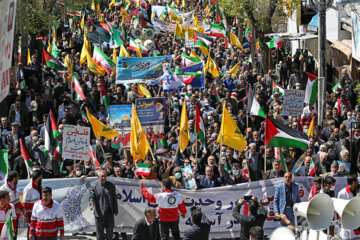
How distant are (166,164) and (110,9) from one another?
125 ft

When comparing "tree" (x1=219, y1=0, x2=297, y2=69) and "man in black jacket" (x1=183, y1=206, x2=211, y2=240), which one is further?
"tree" (x1=219, y1=0, x2=297, y2=69)

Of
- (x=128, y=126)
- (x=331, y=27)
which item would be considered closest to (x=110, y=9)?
(x=331, y=27)

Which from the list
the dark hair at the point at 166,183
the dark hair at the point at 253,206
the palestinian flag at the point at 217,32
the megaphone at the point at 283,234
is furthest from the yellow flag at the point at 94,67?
the megaphone at the point at 283,234

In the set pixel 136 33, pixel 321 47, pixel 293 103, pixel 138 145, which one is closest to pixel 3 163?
pixel 138 145

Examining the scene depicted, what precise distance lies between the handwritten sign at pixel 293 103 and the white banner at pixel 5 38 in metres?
12.2

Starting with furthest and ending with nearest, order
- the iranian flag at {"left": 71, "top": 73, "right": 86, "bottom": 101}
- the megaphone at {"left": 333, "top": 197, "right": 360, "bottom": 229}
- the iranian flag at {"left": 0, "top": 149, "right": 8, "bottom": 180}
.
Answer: the iranian flag at {"left": 71, "top": 73, "right": 86, "bottom": 101} → the iranian flag at {"left": 0, "top": 149, "right": 8, "bottom": 180} → the megaphone at {"left": 333, "top": 197, "right": 360, "bottom": 229}

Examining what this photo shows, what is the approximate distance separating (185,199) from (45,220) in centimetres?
279

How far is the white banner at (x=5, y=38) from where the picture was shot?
517 centimetres

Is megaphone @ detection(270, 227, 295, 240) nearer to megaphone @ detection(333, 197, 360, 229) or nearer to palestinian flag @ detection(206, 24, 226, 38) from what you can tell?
megaphone @ detection(333, 197, 360, 229)

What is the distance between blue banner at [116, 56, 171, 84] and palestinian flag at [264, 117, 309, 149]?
24.2ft

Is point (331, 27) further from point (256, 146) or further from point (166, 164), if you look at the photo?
point (166, 164)

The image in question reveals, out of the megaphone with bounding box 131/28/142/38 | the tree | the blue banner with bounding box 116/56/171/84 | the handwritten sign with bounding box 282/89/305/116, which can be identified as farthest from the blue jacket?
the megaphone with bounding box 131/28/142/38

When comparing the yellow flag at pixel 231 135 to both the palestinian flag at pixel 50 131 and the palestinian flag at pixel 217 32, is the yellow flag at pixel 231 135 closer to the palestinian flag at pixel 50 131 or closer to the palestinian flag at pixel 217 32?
the palestinian flag at pixel 50 131

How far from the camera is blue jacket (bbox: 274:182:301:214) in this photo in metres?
11.8
